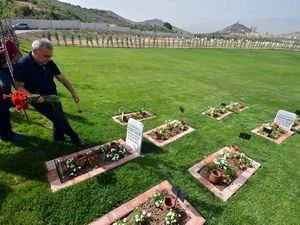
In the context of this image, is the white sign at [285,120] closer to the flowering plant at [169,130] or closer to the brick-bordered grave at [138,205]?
the flowering plant at [169,130]

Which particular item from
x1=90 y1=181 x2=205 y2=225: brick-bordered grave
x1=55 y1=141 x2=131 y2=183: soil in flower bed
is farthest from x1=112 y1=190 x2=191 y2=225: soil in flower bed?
x1=55 y1=141 x2=131 y2=183: soil in flower bed

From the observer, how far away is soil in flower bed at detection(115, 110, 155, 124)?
21.2 ft

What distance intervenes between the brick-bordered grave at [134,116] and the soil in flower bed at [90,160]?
1540 millimetres

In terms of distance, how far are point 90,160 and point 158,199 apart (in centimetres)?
158

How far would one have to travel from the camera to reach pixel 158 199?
362 cm

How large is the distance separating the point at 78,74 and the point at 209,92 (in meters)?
7.17

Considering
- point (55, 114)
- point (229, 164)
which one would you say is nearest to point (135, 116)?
point (55, 114)

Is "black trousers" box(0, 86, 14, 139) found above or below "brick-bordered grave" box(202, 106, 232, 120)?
above

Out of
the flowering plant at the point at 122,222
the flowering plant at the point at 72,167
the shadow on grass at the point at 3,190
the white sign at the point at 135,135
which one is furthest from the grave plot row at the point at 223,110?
the shadow on grass at the point at 3,190

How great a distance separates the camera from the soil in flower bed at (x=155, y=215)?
128 inches

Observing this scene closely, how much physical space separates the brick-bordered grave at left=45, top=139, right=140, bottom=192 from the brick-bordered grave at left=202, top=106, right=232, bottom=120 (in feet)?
12.9

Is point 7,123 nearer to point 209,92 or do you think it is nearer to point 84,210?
point 84,210

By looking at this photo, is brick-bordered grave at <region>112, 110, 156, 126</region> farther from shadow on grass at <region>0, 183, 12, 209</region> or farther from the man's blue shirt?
shadow on grass at <region>0, 183, 12, 209</region>

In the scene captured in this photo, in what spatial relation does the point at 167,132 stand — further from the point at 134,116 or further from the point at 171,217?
the point at 171,217
